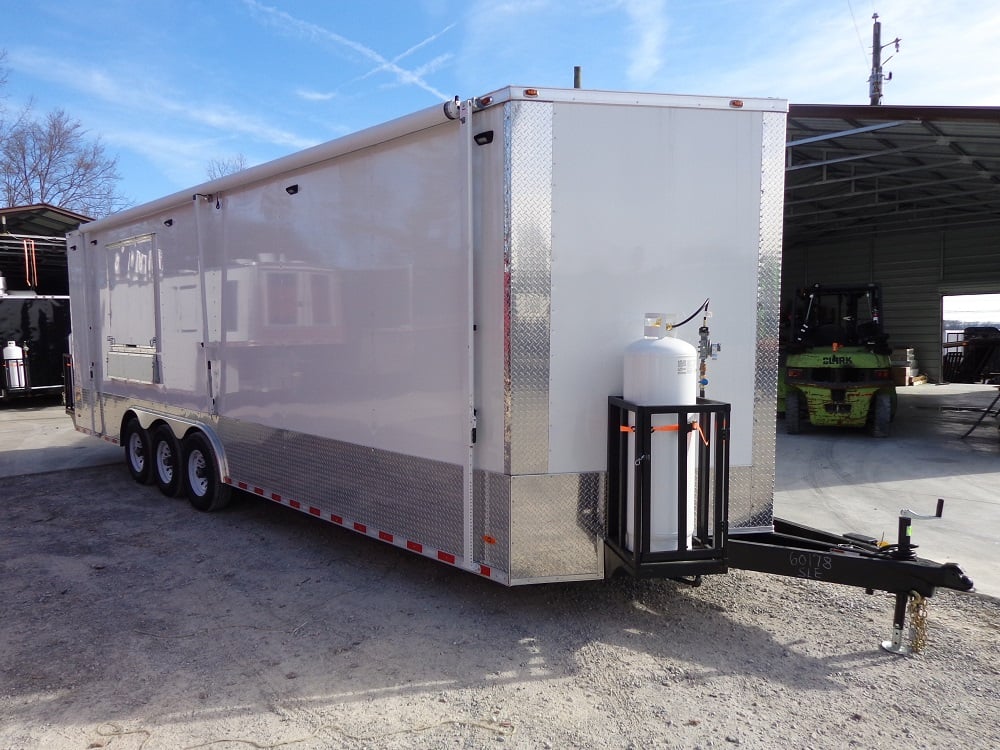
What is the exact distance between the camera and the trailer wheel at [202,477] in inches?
247

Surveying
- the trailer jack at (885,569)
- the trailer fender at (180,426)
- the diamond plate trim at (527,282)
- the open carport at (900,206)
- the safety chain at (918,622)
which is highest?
the open carport at (900,206)

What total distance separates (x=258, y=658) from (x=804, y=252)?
21771 millimetres

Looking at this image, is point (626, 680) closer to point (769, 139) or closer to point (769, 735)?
point (769, 735)

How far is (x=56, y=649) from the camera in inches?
150

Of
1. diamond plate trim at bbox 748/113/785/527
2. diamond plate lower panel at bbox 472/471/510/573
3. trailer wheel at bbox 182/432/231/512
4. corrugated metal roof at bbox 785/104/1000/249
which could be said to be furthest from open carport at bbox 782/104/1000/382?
trailer wheel at bbox 182/432/231/512

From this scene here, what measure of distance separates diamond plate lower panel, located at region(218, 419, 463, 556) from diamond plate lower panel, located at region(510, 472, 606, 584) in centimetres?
41

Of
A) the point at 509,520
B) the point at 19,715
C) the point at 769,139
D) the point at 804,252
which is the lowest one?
the point at 19,715

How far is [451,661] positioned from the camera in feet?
11.8

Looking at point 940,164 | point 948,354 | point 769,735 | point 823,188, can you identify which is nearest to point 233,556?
point 769,735

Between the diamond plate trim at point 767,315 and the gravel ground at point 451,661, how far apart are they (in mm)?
787

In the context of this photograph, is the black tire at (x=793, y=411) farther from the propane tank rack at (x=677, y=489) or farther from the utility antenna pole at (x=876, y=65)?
the utility antenna pole at (x=876, y=65)

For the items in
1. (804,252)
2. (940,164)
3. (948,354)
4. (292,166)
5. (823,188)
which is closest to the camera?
(292,166)

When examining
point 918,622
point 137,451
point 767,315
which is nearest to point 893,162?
point 767,315

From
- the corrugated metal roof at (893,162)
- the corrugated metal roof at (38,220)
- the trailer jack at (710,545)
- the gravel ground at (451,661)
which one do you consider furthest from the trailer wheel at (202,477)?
the corrugated metal roof at (38,220)
